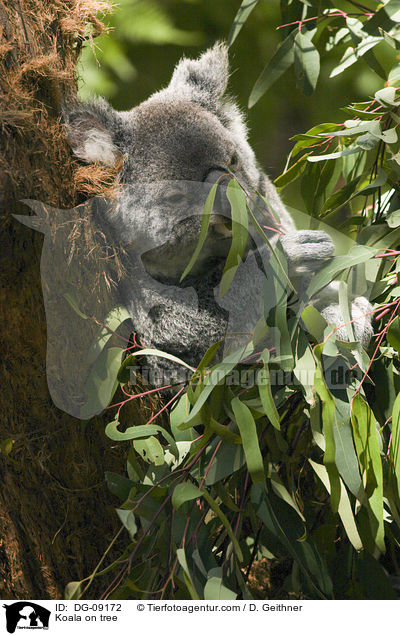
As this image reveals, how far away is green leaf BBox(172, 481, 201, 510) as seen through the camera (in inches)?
27.6

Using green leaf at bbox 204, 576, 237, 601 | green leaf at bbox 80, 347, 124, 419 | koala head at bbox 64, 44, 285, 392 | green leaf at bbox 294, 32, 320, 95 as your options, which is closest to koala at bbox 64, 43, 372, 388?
koala head at bbox 64, 44, 285, 392

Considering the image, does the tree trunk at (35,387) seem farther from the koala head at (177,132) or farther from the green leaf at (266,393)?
the green leaf at (266,393)

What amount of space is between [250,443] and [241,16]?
3.04 feet

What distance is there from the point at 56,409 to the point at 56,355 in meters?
0.08

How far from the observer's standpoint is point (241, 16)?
114 cm

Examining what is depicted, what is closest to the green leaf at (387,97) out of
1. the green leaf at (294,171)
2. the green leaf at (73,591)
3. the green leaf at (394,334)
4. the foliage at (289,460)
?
the foliage at (289,460)

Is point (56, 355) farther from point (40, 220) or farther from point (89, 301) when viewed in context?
point (40, 220)

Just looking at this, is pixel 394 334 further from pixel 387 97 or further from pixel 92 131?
pixel 92 131

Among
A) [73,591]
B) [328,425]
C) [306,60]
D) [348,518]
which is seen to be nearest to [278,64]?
[306,60]

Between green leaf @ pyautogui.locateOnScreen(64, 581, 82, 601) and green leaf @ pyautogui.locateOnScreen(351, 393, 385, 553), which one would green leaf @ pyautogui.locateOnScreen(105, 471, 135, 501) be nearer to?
green leaf @ pyautogui.locateOnScreen(64, 581, 82, 601)
